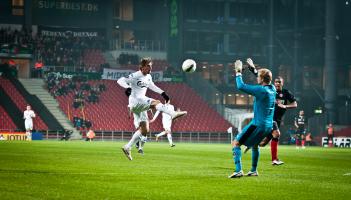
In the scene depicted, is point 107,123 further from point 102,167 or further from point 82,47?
point 102,167

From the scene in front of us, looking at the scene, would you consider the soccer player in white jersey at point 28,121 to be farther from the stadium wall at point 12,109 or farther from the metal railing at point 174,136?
the stadium wall at point 12,109

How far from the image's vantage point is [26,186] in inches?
595

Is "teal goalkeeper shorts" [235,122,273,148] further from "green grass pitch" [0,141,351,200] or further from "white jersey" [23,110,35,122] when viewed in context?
"white jersey" [23,110,35,122]

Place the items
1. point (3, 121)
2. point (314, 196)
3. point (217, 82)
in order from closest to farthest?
point (314, 196) < point (3, 121) < point (217, 82)

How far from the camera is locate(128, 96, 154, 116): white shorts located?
963 inches

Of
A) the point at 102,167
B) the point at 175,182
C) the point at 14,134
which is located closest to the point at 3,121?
the point at 14,134

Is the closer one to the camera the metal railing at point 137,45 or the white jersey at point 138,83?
the white jersey at point 138,83

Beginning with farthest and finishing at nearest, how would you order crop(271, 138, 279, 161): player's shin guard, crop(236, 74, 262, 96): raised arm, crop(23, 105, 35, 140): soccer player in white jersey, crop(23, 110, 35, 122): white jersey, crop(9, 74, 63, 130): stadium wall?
crop(9, 74, 63, 130): stadium wall → crop(23, 105, 35, 140): soccer player in white jersey → crop(23, 110, 35, 122): white jersey → crop(271, 138, 279, 161): player's shin guard → crop(236, 74, 262, 96): raised arm

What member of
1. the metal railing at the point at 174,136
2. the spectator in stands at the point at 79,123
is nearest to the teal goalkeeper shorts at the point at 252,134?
the metal railing at the point at 174,136

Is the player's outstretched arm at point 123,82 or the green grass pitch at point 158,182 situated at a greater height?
the player's outstretched arm at point 123,82

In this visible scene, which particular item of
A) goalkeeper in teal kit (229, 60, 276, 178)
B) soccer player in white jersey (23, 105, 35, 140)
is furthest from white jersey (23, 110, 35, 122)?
goalkeeper in teal kit (229, 60, 276, 178)

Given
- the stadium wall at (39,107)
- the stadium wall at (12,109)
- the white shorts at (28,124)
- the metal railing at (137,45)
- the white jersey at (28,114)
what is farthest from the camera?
the metal railing at (137,45)

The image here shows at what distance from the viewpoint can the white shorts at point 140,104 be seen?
24.5 metres

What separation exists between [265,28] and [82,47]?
21.8 metres
